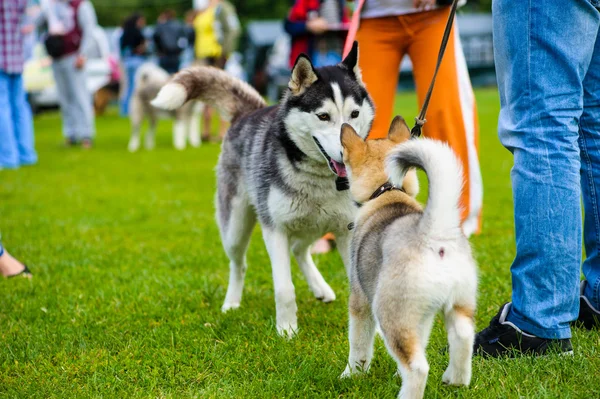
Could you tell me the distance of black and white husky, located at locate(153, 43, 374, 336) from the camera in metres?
3.27

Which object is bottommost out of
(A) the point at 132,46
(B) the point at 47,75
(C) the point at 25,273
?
(B) the point at 47,75

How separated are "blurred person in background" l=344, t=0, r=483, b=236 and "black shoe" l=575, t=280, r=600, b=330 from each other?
1581mm

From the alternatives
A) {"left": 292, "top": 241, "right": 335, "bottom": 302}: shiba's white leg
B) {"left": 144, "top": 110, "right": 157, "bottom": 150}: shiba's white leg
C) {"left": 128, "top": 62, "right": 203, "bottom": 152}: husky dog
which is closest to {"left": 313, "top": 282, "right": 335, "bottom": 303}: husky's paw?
{"left": 292, "top": 241, "right": 335, "bottom": 302}: shiba's white leg

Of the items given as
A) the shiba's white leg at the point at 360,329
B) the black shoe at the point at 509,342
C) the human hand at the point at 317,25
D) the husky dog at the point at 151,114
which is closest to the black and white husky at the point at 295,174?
the shiba's white leg at the point at 360,329

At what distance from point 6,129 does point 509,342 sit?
7.93 metres

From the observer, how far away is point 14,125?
9789mm

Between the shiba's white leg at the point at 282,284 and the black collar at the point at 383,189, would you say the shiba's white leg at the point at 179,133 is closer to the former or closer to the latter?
the shiba's white leg at the point at 282,284

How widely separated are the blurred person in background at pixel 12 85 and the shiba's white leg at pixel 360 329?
724cm

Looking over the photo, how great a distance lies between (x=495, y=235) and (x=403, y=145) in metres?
2.99

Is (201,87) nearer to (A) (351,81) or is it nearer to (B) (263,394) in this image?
(A) (351,81)

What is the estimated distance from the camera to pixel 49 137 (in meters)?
15.1

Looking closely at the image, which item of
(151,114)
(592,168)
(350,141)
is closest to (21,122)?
(151,114)

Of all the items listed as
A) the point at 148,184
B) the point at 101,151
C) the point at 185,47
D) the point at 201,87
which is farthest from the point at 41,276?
the point at 185,47

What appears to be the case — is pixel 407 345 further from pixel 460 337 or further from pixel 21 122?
pixel 21 122
